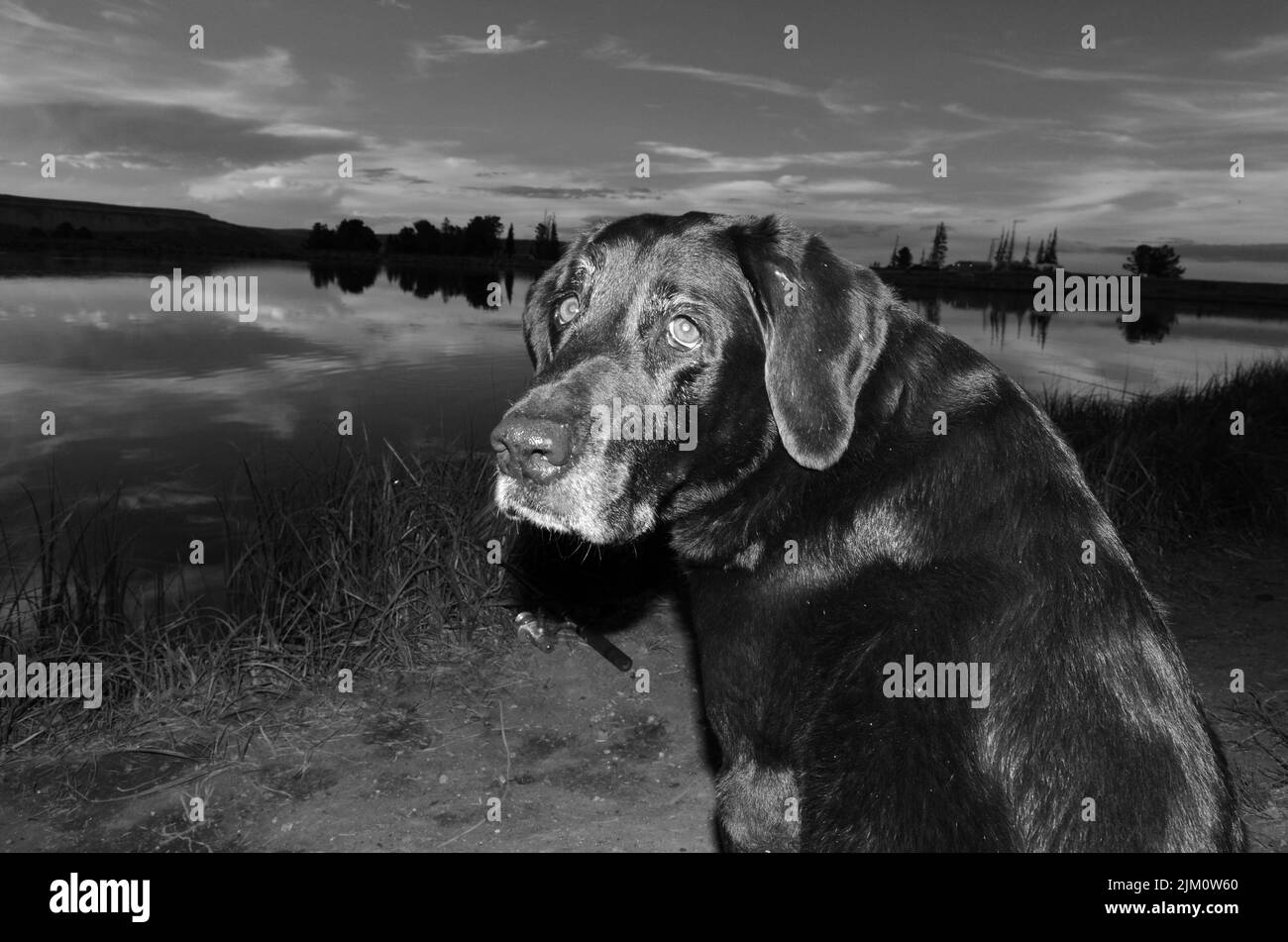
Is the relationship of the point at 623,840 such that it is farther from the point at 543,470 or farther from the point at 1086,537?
the point at 1086,537

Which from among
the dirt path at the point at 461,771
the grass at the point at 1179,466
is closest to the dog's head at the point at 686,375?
the dirt path at the point at 461,771

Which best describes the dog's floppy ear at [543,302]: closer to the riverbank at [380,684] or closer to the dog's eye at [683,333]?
the dog's eye at [683,333]

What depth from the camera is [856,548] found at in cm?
280

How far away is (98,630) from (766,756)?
462 centimetres

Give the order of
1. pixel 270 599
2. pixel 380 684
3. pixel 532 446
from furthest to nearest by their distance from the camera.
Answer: pixel 270 599 < pixel 380 684 < pixel 532 446

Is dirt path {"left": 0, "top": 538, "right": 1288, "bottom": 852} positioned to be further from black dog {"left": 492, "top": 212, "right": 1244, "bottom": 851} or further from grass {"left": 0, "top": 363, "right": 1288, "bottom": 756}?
black dog {"left": 492, "top": 212, "right": 1244, "bottom": 851}

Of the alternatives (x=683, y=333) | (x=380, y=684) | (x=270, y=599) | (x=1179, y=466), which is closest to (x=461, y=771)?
(x=380, y=684)

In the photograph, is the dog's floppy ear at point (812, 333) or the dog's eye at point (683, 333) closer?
the dog's floppy ear at point (812, 333)

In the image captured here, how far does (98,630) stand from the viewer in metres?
5.97

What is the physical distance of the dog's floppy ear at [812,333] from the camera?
2943 millimetres

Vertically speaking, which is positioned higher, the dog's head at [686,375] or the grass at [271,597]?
the dog's head at [686,375]

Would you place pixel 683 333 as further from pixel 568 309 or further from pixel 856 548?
pixel 856 548

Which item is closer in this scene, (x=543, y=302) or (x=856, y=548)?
(x=856, y=548)

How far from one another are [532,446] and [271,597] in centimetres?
382
